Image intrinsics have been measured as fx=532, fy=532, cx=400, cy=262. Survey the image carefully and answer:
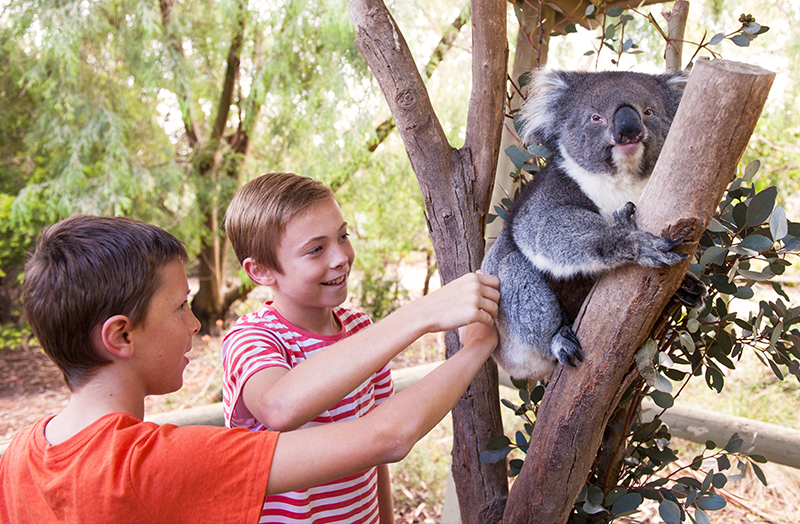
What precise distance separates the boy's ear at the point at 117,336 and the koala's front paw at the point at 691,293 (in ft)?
3.24

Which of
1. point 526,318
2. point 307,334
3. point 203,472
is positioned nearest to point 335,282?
point 307,334

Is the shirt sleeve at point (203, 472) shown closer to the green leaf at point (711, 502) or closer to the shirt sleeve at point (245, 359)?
the shirt sleeve at point (245, 359)

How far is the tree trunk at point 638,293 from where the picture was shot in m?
0.80

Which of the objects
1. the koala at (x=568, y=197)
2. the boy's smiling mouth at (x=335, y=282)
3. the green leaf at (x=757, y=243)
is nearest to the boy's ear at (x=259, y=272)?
the boy's smiling mouth at (x=335, y=282)

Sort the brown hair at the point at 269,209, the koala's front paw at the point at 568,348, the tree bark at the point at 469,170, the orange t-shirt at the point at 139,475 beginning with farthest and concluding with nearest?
the tree bark at the point at 469,170, the brown hair at the point at 269,209, the koala's front paw at the point at 568,348, the orange t-shirt at the point at 139,475

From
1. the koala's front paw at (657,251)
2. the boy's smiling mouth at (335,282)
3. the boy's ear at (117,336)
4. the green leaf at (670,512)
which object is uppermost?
the koala's front paw at (657,251)

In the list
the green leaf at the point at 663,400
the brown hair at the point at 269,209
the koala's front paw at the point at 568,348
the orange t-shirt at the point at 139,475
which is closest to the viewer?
the orange t-shirt at the point at 139,475

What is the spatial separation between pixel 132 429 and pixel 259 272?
566 mm

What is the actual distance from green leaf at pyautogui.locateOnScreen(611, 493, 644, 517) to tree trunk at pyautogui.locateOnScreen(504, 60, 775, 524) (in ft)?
0.35

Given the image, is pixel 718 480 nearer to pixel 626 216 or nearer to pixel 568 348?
pixel 568 348

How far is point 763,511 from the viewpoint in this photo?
265 centimetres

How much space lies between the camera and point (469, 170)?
4.83 feet

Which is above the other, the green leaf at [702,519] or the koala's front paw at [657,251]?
the koala's front paw at [657,251]

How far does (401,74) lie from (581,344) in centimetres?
83
